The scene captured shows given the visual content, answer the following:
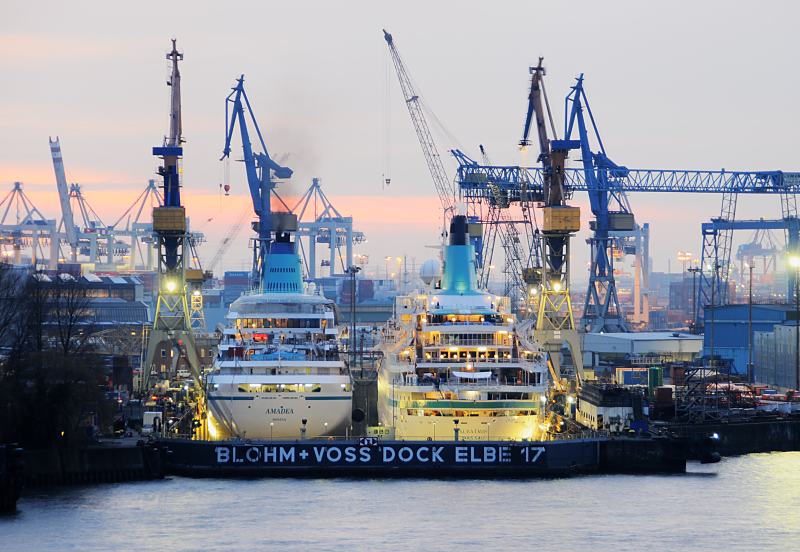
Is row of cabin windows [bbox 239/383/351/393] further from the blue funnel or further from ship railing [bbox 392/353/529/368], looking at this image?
the blue funnel

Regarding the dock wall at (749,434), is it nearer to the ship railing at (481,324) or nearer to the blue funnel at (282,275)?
the ship railing at (481,324)

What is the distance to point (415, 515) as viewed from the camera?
70.8 metres

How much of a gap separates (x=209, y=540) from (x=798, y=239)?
371ft

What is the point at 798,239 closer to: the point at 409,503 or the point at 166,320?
the point at 166,320

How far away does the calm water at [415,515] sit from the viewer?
65.3 m

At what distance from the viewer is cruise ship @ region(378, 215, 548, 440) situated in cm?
8200

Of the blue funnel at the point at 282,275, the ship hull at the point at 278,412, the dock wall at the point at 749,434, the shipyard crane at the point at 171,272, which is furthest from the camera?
the shipyard crane at the point at 171,272

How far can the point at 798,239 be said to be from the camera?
169375 mm

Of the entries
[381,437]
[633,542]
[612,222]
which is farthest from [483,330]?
[612,222]

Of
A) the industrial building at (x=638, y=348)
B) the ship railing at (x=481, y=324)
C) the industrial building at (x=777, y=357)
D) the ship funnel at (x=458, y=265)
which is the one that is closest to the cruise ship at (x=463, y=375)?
the ship railing at (x=481, y=324)

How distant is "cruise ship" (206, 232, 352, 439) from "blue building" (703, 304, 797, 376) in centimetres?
5931

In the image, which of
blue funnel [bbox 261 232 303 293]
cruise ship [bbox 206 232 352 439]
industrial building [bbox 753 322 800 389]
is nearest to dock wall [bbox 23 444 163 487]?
cruise ship [bbox 206 232 352 439]

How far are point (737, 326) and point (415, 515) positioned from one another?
266 feet

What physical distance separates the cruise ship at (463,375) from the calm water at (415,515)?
3976mm
